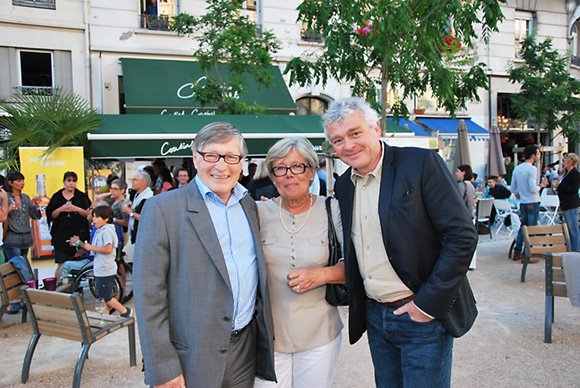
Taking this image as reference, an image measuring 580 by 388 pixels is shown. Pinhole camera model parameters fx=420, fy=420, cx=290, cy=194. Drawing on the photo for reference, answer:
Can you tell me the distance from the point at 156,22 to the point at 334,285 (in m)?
12.6

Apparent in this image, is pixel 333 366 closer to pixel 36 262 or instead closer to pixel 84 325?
pixel 84 325

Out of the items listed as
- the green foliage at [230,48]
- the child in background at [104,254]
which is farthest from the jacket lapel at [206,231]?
the green foliage at [230,48]

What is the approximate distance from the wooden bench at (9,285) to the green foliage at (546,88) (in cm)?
1665

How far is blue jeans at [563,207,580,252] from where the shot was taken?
730 centimetres

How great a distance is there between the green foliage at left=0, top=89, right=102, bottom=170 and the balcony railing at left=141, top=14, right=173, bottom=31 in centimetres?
624

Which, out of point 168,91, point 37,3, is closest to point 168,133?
point 168,91

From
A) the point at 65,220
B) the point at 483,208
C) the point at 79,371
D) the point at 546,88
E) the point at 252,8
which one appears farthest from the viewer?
the point at 546,88

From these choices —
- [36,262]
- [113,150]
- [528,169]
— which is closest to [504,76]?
[528,169]

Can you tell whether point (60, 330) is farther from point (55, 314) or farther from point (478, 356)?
point (478, 356)

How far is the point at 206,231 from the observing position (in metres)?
1.83

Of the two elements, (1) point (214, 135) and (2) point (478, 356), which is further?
(2) point (478, 356)

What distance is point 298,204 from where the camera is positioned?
7.43 feet

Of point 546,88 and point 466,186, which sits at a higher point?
point 546,88

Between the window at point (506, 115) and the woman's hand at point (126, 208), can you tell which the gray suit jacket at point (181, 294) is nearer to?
the woman's hand at point (126, 208)
